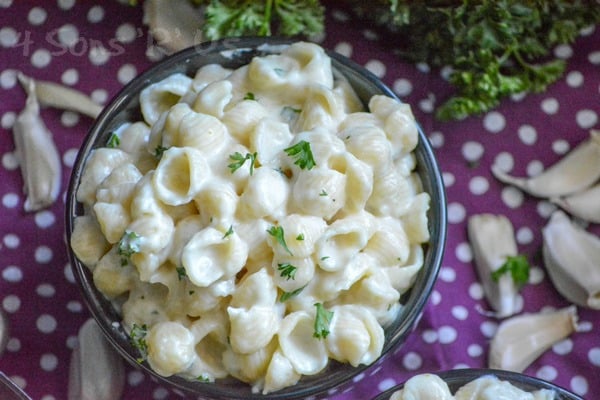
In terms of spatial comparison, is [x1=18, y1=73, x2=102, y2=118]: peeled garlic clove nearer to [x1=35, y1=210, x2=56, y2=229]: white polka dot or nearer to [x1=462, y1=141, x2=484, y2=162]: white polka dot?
[x1=35, y1=210, x2=56, y2=229]: white polka dot

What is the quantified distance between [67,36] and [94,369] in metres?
0.64

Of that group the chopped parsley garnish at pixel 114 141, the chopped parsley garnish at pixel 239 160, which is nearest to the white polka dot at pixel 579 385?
the chopped parsley garnish at pixel 239 160

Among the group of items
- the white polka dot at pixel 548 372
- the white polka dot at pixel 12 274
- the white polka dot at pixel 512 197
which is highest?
the white polka dot at pixel 512 197

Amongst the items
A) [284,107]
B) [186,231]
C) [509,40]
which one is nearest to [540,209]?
[509,40]

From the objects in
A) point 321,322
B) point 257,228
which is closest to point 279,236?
point 257,228

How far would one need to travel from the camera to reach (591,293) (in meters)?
1.79

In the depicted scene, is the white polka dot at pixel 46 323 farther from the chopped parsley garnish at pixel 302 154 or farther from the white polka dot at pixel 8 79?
the chopped parsley garnish at pixel 302 154

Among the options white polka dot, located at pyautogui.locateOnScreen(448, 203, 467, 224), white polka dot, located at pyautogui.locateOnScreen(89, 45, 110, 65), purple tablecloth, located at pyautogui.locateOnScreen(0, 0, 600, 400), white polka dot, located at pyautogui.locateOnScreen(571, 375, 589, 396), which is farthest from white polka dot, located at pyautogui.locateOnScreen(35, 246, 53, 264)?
white polka dot, located at pyautogui.locateOnScreen(571, 375, 589, 396)

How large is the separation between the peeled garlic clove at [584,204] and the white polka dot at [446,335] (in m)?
0.32

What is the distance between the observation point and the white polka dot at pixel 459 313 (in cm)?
183

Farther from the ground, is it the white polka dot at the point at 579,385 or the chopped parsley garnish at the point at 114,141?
the chopped parsley garnish at the point at 114,141

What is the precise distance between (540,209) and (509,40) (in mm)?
330

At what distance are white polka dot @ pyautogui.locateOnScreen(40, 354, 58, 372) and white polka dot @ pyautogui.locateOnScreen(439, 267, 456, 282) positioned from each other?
0.73m

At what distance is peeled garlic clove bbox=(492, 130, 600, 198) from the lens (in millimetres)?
1847
